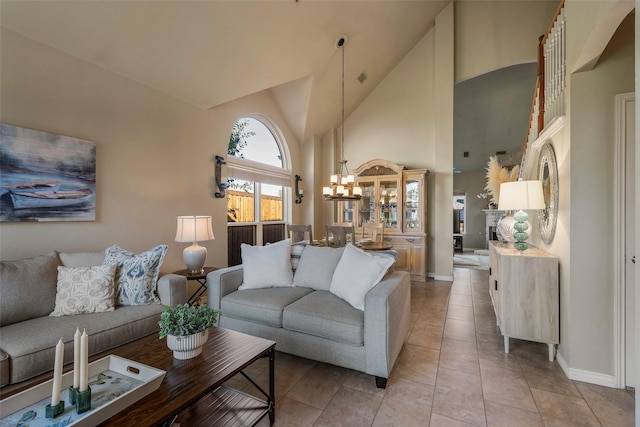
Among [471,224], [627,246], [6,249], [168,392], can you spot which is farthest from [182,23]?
[471,224]

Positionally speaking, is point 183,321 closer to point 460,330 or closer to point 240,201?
point 460,330

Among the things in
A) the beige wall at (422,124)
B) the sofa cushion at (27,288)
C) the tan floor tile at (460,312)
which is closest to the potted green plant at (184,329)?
the sofa cushion at (27,288)

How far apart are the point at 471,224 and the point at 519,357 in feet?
27.7

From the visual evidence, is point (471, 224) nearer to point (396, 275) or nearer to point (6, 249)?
point (396, 275)

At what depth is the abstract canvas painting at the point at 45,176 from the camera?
2205 mm

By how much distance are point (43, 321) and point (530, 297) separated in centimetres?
371

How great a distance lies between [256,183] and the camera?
5023mm

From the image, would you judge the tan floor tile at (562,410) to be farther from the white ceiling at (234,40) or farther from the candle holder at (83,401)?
the white ceiling at (234,40)

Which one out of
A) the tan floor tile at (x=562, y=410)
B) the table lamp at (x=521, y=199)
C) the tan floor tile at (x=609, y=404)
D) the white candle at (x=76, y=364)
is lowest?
the tan floor tile at (x=562, y=410)

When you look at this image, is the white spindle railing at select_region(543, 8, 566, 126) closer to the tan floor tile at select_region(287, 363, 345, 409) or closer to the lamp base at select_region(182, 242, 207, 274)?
the tan floor tile at select_region(287, 363, 345, 409)

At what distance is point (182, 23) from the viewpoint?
2.72m

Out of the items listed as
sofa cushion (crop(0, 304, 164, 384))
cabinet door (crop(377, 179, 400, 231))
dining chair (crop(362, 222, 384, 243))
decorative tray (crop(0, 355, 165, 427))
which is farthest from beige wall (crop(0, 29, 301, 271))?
cabinet door (crop(377, 179, 400, 231))

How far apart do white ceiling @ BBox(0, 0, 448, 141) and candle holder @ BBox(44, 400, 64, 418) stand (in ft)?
9.11

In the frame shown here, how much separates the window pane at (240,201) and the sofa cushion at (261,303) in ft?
6.87
